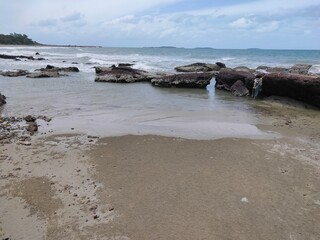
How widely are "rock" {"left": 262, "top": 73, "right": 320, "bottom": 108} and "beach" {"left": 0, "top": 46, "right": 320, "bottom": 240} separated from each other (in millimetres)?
1637

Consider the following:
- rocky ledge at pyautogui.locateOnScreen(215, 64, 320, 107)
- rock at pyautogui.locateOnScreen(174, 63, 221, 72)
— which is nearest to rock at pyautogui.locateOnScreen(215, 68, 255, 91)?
rocky ledge at pyautogui.locateOnScreen(215, 64, 320, 107)

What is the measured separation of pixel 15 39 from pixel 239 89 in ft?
340

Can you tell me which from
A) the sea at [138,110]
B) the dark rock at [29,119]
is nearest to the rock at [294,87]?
the sea at [138,110]

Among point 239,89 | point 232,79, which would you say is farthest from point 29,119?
point 232,79

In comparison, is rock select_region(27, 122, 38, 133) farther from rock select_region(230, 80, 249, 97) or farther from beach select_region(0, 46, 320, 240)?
rock select_region(230, 80, 249, 97)

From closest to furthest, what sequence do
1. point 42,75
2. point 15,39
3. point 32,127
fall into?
Result: point 32,127, point 42,75, point 15,39

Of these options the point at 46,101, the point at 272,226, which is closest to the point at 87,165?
the point at 272,226

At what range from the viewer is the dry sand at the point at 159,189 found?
4164 mm

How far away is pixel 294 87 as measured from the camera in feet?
42.7

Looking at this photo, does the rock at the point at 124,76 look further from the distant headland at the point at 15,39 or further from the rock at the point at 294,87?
the distant headland at the point at 15,39

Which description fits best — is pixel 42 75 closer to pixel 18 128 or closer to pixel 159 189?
pixel 18 128

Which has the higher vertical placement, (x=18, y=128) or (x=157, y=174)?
Answer: (x=157, y=174)

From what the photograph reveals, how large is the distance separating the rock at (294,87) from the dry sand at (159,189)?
5.43 metres

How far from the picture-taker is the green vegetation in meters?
98.6
